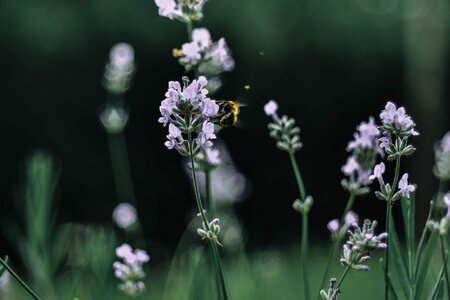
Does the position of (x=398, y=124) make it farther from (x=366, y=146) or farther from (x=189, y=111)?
(x=189, y=111)

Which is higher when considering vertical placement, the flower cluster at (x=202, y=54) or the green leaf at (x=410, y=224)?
the flower cluster at (x=202, y=54)

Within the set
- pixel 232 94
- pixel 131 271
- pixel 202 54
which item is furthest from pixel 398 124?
pixel 232 94

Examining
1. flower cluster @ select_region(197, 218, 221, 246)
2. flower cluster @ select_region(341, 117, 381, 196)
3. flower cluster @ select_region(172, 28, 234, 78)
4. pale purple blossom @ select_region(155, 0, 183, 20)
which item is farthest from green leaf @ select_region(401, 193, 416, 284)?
pale purple blossom @ select_region(155, 0, 183, 20)

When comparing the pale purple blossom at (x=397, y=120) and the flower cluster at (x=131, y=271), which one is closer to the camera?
the pale purple blossom at (x=397, y=120)

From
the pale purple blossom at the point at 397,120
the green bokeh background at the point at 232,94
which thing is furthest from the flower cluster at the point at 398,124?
the green bokeh background at the point at 232,94

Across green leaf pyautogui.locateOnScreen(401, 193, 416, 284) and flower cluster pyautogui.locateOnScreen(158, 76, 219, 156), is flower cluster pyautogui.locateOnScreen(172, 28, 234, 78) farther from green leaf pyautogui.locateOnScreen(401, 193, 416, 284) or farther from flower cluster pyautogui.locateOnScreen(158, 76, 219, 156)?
green leaf pyautogui.locateOnScreen(401, 193, 416, 284)

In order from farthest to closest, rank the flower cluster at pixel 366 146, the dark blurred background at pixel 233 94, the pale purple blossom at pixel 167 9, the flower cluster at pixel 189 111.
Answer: the dark blurred background at pixel 233 94 → the pale purple blossom at pixel 167 9 → the flower cluster at pixel 366 146 → the flower cluster at pixel 189 111

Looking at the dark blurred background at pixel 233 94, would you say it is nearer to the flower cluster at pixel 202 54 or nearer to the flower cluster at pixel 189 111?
the flower cluster at pixel 202 54
